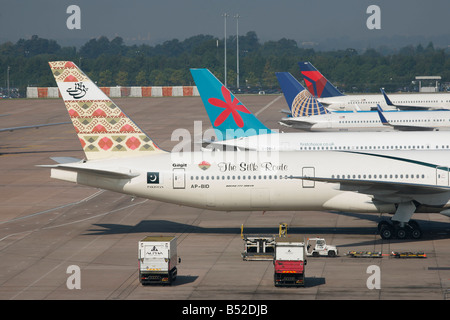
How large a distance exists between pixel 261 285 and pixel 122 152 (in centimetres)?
1350

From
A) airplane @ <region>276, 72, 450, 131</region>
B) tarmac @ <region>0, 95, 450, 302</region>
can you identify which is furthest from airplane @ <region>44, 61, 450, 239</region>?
airplane @ <region>276, 72, 450, 131</region>

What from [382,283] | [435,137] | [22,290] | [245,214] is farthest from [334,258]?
[435,137]

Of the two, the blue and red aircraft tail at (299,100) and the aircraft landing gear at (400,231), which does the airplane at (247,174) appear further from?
the blue and red aircraft tail at (299,100)

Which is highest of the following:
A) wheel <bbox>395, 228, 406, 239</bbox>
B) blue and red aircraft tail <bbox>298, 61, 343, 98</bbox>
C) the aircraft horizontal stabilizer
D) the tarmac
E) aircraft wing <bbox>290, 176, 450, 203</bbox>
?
Result: blue and red aircraft tail <bbox>298, 61, 343, 98</bbox>

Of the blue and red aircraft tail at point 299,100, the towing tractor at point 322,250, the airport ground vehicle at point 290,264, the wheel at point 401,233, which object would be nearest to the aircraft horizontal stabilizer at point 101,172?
the towing tractor at point 322,250

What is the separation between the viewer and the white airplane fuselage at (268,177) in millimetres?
38844

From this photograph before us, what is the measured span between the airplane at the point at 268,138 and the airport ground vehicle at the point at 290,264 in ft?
70.2

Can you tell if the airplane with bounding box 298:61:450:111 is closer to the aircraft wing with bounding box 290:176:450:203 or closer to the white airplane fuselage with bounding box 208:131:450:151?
the white airplane fuselage with bounding box 208:131:450:151

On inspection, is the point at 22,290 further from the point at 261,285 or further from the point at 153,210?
the point at 153,210

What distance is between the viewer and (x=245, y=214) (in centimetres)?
4653

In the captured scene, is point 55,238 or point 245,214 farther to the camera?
point 245,214

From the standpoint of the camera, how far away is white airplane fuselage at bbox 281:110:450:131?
71625 millimetres

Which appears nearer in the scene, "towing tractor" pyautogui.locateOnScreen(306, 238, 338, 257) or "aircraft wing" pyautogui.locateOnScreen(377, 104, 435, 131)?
"towing tractor" pyautogui.locateOnScreen(306, 238, 338, 257)

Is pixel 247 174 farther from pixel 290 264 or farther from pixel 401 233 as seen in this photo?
pixel 290 264
